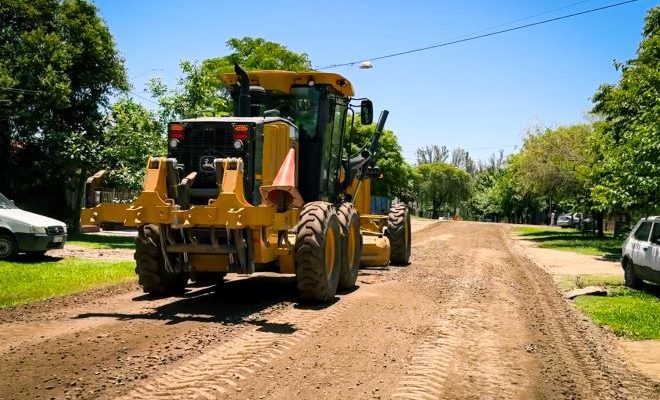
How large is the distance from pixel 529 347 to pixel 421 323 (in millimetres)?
1505

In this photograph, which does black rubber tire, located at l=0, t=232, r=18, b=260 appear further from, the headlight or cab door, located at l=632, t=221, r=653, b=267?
cab door, located at l=632, t=221, r=653, b=267

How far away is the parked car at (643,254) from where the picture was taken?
12547mm

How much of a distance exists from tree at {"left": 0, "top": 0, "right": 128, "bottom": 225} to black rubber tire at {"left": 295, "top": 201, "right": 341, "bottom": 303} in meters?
16.6

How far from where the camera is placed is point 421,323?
817 cm

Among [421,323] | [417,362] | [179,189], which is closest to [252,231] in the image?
[179,189]

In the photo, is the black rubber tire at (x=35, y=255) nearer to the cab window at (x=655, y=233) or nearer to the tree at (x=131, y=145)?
the tree at (x=131, y=145)

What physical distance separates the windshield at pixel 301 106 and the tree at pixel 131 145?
12.5 m

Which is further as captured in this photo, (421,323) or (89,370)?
(421,323)

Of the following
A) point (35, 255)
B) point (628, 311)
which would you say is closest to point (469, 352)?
point (628, 311)

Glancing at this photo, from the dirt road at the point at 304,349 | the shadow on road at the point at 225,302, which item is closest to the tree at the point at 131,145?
the shadow on road at the point at 225,302

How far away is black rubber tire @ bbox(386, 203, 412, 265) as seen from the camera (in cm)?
1573

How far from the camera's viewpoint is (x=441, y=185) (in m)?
89.8

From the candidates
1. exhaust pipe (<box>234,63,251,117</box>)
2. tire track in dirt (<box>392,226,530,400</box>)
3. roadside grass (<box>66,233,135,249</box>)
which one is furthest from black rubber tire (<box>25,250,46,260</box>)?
tire track in dirt (<box>392,226,530,400</box>)

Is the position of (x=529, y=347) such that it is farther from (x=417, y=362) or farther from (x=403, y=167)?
(x=403, y=167)
